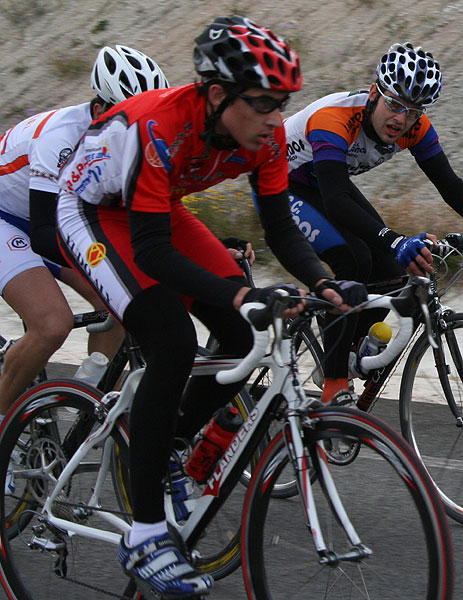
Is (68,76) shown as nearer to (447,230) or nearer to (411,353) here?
(447,230)

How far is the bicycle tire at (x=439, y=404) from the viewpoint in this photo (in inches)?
181

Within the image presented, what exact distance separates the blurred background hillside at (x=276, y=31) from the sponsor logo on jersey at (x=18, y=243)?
5120 millimetres

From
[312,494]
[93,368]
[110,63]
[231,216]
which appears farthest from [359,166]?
[231,216]

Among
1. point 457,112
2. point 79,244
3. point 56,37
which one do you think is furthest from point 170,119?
point 56,37

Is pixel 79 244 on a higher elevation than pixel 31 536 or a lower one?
higher

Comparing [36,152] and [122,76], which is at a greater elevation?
[122,76]

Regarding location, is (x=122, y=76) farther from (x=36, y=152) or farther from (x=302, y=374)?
(x=302, y=374)

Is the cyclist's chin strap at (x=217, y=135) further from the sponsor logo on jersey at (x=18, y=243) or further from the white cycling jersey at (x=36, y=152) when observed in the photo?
the sponsor logo on jersey at (x=18, y=243)

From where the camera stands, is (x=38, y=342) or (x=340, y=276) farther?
(x=340, y=276)

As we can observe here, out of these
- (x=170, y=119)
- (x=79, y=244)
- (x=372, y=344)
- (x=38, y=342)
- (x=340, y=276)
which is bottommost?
(x=372, y=344)

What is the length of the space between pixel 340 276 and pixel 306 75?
9214 mm

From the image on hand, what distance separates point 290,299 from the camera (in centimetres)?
291

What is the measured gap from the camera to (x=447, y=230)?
9.27m

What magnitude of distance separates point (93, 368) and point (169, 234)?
3.43 feet
